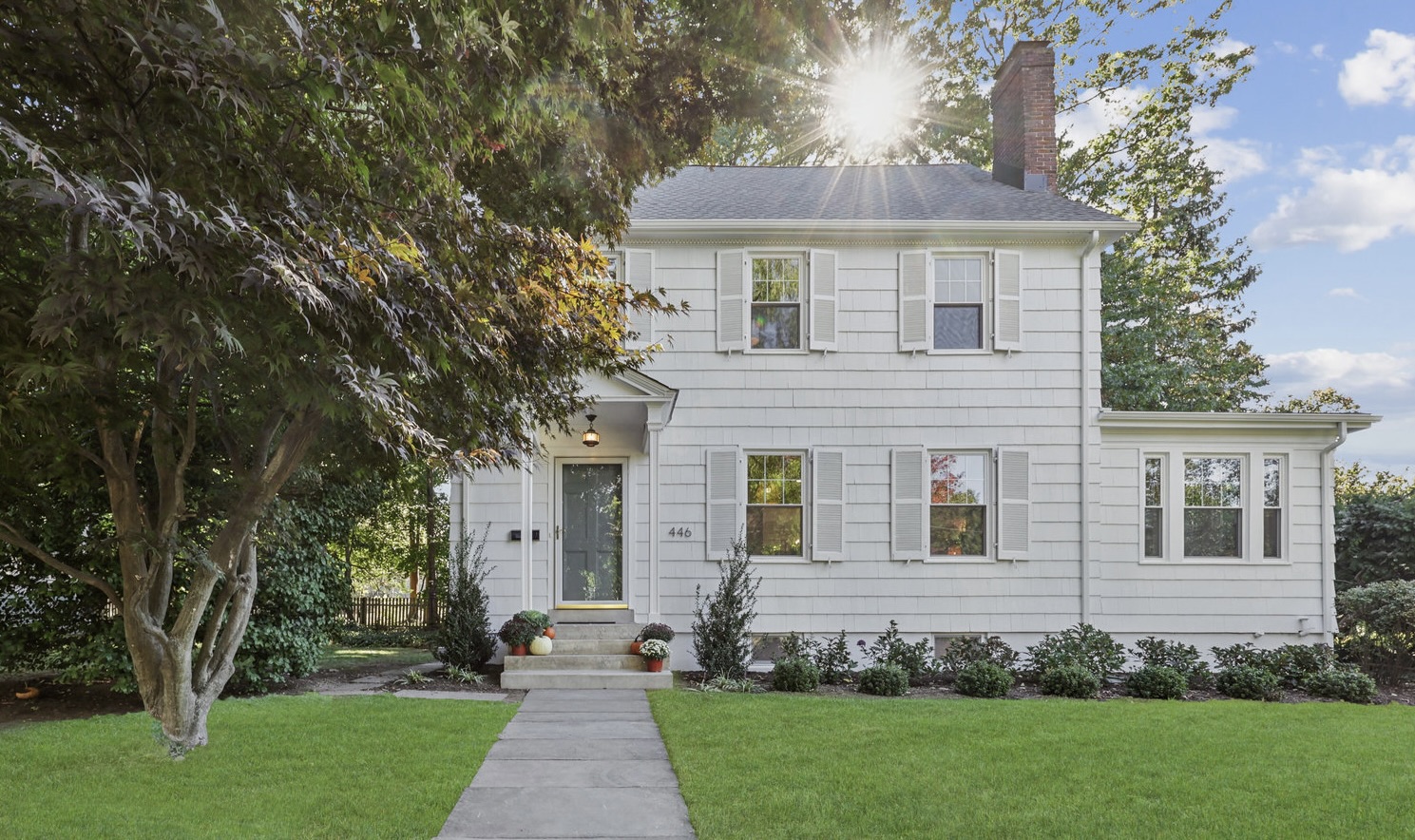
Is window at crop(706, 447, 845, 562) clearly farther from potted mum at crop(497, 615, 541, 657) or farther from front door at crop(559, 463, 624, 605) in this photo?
potted mum at crop(497, 615, 541, 657)

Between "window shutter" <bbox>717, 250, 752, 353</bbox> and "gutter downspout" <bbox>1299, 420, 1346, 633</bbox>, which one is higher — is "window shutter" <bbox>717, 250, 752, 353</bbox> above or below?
above

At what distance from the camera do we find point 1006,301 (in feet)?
35.6

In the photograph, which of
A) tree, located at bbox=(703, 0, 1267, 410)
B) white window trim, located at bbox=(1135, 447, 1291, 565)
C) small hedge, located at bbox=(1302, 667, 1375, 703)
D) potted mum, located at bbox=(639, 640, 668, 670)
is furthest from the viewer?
tree, located at bbox=(703, 0, 1267, 410)

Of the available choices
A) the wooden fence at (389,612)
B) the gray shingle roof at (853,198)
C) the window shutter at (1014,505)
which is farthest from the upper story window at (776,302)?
the wooden fence at (389,612)

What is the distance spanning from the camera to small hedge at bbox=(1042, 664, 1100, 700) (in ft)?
29.7

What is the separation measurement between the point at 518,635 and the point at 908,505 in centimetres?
496

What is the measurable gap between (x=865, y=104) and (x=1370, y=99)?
28.5ft

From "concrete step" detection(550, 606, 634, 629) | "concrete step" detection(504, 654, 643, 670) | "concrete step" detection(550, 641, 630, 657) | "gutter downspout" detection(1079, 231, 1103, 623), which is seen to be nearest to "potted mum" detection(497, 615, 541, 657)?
"concrete step" detection(504, 654, 643, 670)

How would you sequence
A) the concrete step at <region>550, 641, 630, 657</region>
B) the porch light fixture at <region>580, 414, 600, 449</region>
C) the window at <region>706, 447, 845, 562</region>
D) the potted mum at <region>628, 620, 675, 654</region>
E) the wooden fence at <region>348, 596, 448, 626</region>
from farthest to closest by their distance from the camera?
1. the wooden fence at <region>348, 596, 448, 626</region>
2. the window at <region>706, 447, 845, 562</region>
3. the porch light fixture at <region>580, 414, 600, 449</region>
4. the concrete step at <region>550, 641, 630, 657</region>
5. the potted mum at <region>628, 620, 675, 654</region>

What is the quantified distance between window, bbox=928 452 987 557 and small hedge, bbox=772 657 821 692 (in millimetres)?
2479

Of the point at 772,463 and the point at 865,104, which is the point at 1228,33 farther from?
the point at 772,463

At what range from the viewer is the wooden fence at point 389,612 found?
15375 millimetres

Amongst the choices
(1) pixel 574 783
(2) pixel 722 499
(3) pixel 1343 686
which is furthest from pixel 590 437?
(3) pixel 1343 686

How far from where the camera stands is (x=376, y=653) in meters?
12.6
